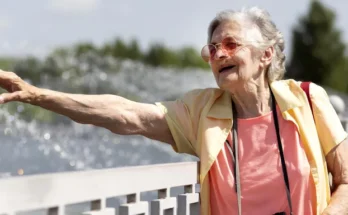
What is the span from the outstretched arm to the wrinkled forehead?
1.18 ft

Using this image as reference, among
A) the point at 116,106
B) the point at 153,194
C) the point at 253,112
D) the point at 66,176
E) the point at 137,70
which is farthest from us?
the point at 137,70

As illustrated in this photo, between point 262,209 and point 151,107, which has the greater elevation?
point 151,107

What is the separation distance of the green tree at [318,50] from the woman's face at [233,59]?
147 ft

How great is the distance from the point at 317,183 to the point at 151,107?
2.20 feet

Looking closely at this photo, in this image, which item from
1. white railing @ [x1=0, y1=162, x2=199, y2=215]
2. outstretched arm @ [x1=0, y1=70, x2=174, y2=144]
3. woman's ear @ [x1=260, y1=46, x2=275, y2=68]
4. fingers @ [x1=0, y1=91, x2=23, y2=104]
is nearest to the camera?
white railing @ [x1=0, y1=162, x2=199, y2=215]

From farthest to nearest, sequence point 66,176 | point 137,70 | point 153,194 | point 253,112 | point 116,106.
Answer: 1. point 137,70
2. point 153,194
3. point 253,112
4. point 116,106
5. point 66,176

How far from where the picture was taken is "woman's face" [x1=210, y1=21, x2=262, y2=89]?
336 cm

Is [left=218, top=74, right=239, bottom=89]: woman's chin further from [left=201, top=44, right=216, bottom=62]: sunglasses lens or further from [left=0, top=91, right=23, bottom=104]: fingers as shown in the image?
[left=0, top=91, right=23, bottom=104]: fingers

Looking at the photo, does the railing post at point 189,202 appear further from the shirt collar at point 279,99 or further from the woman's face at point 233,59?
the woman's face at point 233,59

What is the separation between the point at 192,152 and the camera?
3.50 meters

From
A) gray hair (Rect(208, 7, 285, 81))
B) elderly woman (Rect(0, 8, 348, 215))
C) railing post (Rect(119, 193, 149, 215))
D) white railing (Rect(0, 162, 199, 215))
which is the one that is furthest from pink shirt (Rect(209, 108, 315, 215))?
railing post (Rect(119, 193, 149, 215))

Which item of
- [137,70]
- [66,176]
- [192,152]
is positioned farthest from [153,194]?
[137,70]

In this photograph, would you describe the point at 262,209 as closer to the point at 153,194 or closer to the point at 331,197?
the point at 331,197

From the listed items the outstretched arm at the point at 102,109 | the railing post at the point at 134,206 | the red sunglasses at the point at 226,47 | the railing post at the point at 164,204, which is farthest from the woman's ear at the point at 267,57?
the railing post at the point at 134,206
